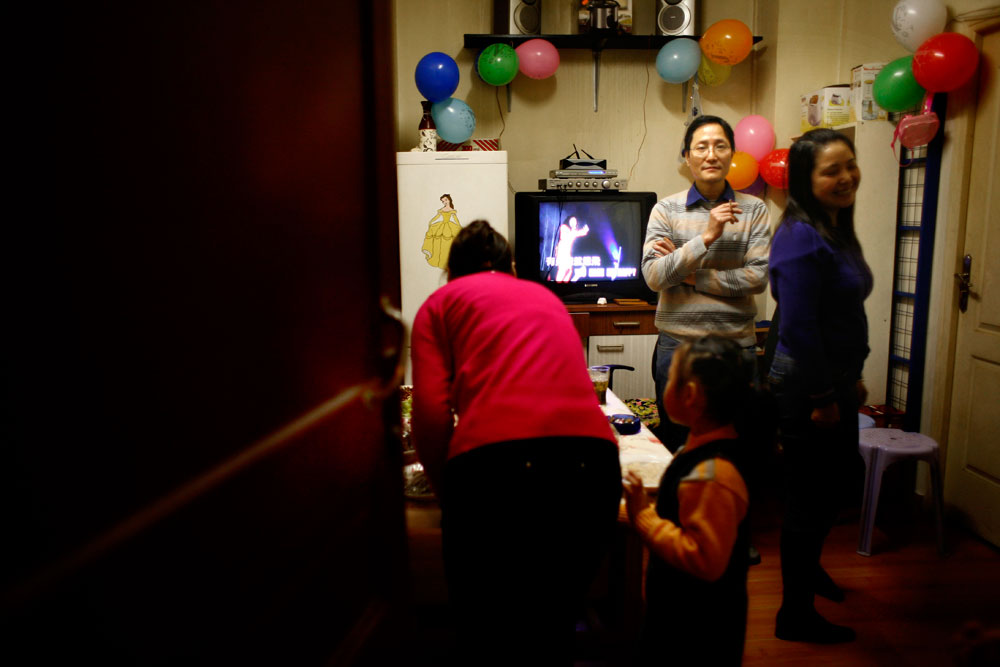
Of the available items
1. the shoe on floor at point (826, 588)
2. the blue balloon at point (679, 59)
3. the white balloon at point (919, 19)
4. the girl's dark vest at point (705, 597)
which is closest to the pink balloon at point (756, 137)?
the blue balloon at point (679, 59)

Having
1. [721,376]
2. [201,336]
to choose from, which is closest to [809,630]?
[721,376]

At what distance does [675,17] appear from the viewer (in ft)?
12.5

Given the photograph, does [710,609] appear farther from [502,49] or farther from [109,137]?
[502,49]

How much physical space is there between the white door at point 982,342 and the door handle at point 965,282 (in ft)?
0.06

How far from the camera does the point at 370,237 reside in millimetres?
1104

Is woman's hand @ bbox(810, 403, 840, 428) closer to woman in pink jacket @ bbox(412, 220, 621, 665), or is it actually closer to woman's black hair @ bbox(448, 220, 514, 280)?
woman in pink jacket @ bbox(412, 220, 621, 665)

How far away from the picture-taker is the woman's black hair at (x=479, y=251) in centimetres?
149

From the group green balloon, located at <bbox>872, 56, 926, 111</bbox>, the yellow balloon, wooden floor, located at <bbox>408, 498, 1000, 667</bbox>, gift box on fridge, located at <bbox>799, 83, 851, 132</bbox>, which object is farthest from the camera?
the yellow balloon

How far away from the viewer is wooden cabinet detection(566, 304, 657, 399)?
3650 mm

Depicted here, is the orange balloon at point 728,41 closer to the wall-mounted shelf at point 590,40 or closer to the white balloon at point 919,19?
the wall-mounted shelf at point 590,40

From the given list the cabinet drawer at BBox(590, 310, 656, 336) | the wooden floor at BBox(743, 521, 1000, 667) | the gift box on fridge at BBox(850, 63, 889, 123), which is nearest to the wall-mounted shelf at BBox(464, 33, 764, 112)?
the gift box on fridge at BBox(850, 63, 889, 123)

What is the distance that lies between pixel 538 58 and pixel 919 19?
1.79 meters

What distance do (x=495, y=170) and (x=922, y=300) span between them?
208 cm

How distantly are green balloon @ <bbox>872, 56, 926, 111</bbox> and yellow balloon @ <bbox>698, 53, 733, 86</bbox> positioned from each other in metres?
1.03
